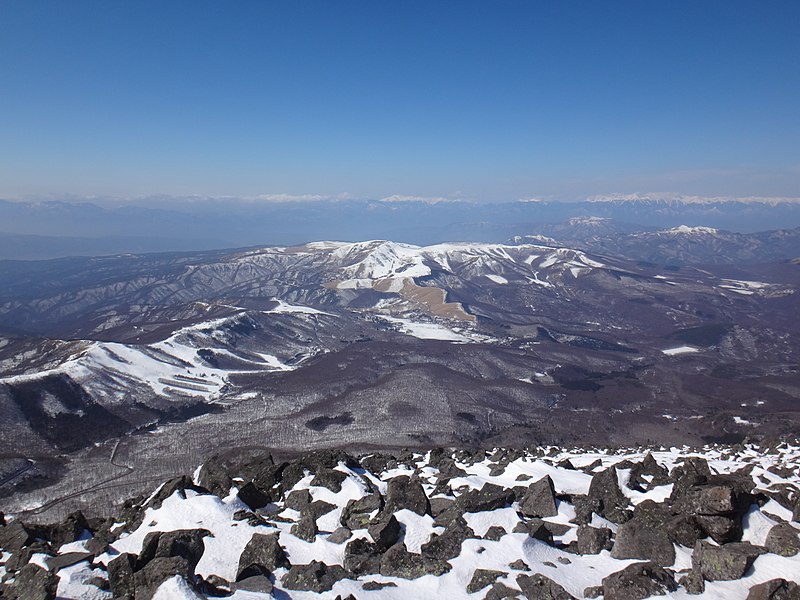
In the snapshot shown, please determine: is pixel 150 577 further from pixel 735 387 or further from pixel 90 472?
pixel 735 387

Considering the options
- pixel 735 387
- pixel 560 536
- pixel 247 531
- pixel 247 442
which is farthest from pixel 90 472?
pixel 735 387

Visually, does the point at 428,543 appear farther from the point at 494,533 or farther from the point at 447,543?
the point at 494,533

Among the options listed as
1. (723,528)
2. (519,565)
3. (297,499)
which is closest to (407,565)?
(519,565)

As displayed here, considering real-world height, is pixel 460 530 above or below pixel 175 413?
above

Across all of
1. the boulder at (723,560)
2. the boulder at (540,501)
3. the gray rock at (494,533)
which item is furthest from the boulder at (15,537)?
the boulder at (723,560)

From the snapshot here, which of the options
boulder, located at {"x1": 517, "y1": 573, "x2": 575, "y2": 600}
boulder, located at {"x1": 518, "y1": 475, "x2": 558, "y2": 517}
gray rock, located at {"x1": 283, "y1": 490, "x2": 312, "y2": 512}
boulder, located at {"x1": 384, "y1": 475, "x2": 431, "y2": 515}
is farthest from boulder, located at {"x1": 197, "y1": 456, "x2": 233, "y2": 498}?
boulder, located at {"x1": 517, "y1": 573, "x2": 575, "y2": 600}

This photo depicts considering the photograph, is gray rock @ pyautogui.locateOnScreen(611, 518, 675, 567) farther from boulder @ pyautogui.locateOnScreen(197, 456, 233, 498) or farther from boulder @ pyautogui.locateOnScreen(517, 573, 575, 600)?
boulder @ pyautogui.locateOnScreen(197, 456, 233, 498)

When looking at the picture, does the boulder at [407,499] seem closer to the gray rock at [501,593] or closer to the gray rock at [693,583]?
the gray rock at [501,593]
